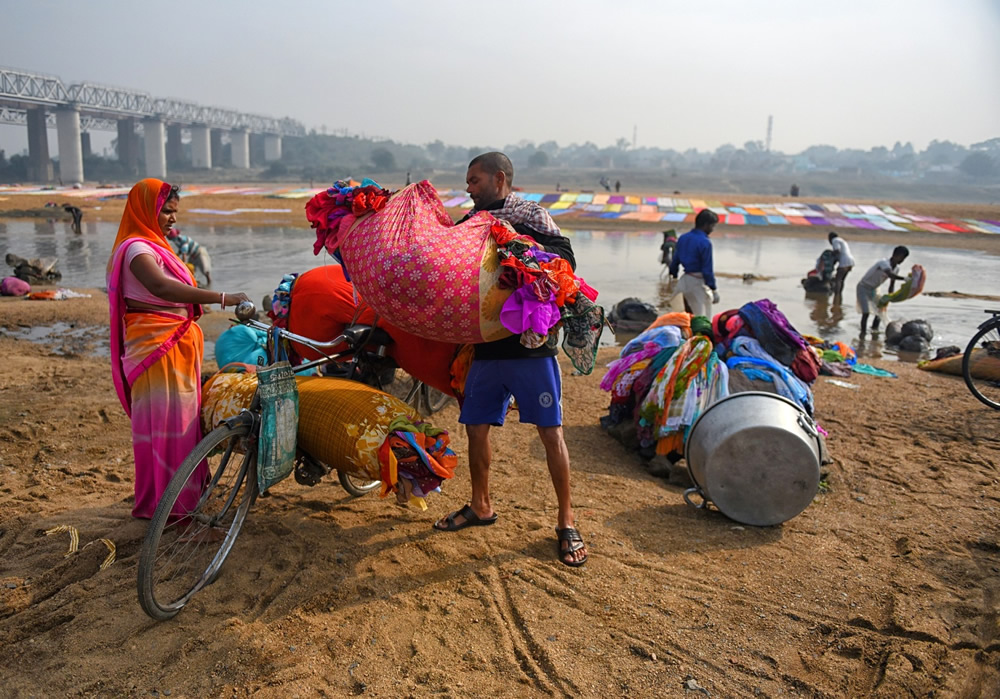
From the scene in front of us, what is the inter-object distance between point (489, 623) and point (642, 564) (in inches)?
36.6

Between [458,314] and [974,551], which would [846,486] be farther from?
[458,314]

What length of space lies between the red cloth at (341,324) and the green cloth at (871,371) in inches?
251

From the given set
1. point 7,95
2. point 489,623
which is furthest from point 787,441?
point 7,95

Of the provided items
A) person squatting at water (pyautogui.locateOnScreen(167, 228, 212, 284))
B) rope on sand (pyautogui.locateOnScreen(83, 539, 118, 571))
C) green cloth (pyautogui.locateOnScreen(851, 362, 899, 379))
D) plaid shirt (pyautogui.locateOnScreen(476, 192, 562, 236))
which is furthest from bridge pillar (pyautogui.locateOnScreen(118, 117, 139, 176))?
plaid shirt (pyautogui.locateOnScreen(476, 192, 562, 236))

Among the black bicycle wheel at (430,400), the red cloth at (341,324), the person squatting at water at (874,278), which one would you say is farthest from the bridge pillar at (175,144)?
the red cloth at (341,324)

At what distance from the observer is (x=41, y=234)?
24594mm

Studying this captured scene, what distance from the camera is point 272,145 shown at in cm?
12106

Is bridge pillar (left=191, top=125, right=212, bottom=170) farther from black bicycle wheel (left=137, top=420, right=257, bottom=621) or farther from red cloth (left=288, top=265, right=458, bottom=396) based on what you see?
black bicycle wheel (left=137, top=420, right=257, bottom=621)

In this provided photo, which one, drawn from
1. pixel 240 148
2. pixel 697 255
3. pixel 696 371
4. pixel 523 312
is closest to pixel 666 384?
pixel 696 371

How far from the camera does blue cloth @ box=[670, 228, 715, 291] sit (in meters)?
8.14

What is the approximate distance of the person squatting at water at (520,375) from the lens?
11.2 feet

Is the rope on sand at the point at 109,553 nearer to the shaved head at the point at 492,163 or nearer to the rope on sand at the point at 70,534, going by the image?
the rope on sand at the point at 70,534

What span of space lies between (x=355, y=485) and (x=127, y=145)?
95.5 m

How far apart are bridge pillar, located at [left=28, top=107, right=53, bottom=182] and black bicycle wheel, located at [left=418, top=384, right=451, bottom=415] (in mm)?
79240
